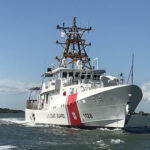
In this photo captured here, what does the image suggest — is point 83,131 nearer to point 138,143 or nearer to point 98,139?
point 98,139

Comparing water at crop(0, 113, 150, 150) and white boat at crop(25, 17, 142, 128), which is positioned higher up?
white boat at crop(25, 17, 142, 128)

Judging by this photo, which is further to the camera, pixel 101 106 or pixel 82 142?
pixel 101 106

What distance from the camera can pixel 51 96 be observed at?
98.8ft

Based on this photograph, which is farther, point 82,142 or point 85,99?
point 85,99

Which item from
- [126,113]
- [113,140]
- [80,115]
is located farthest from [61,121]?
[113,140]

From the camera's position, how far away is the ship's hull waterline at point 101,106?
22.9 meters

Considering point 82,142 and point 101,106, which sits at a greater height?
point 101,106

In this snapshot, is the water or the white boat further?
the white boat

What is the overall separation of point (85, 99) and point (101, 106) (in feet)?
4.30

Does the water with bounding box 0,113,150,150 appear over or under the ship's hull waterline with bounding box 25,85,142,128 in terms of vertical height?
under

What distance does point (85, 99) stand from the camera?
77.1 ft

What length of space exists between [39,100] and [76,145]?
17461 mm

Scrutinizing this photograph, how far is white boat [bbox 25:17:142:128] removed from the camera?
23109 millimetres

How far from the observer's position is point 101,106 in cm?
2338
